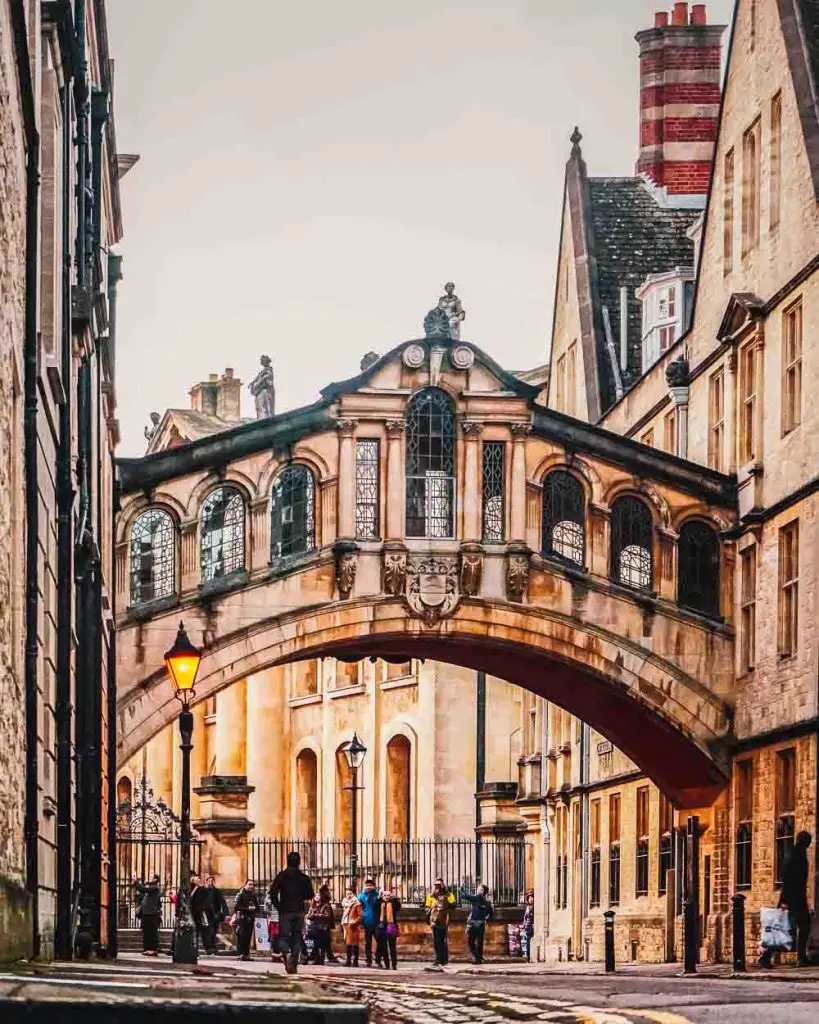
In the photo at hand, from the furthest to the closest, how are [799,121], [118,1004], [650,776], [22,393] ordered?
[650,776], [799,121], [22,393], [118,1004]

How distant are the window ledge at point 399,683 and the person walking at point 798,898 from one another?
→ 32.9 metres

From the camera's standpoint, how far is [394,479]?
119 ft

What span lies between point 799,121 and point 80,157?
11457mm

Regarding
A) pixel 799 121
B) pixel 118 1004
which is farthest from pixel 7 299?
pixel 799 121

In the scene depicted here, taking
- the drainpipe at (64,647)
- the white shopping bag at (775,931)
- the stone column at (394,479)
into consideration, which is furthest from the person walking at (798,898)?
the drainpipe at (64,647)

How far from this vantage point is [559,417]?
1442 inches

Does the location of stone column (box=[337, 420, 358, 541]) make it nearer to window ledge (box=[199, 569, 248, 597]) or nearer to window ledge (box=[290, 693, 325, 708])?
window ledge (box=[199, 569, 248, 597])

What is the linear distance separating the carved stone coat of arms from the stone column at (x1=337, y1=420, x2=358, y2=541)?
3.31 feet

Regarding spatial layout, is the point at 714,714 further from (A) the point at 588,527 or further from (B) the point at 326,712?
(B) the point at 326,712

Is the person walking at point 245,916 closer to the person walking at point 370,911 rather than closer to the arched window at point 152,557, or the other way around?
the person walking at point 370,911

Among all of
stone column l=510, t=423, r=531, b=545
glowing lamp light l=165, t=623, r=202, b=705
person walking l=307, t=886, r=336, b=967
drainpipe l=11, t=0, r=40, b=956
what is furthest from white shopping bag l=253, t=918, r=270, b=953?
drainpipe l=11, t=0, r=40, b=956

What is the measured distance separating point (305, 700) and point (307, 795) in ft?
8.31

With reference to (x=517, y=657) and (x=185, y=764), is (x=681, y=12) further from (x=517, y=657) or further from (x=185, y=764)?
(x=185, y=764)

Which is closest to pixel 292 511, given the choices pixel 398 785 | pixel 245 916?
pixel 245 916
